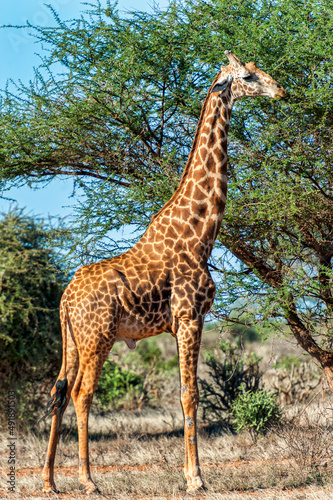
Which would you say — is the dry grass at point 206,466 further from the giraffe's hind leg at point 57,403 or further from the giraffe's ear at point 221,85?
the giraffe's ear at point 221,85

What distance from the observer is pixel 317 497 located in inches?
231

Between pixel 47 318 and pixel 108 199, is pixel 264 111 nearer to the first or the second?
pixel 108 199

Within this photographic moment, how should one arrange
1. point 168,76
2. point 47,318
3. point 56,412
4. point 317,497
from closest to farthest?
Answer: point 317,497 → point 56,412 → point 168,76 → point 47,318

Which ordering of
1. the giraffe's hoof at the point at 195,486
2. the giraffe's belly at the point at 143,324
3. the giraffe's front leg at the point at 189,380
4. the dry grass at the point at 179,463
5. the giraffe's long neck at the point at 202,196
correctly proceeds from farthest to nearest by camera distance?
the giraffe's long neck at the point at 202,196 → the dry grass at the point at 179,463 → the giraffe's belly at the point at 143,324 → the giraffe's front leg at the point at 189,380 → the giraffe's hoof at the point at 195,486

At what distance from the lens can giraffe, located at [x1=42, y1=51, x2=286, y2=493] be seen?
20.4ft

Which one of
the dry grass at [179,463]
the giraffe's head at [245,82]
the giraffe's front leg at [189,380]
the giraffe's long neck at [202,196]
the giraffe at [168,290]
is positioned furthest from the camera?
the giraffe's head at [245,82]

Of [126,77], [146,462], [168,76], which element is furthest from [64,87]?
[146,462]

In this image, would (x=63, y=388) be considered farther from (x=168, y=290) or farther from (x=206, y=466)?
(x=206, y=466)

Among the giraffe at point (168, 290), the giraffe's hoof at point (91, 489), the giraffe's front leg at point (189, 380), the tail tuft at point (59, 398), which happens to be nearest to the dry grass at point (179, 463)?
the giraffe's hoof at point (91, 489)

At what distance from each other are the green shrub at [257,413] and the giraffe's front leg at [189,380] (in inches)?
159

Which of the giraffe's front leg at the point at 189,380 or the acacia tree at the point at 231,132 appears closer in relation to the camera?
the giraffe's front leg at the point at 189,380

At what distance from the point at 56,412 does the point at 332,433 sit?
3745 mm

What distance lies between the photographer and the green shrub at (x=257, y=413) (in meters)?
9.99

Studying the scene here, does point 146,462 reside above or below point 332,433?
below
